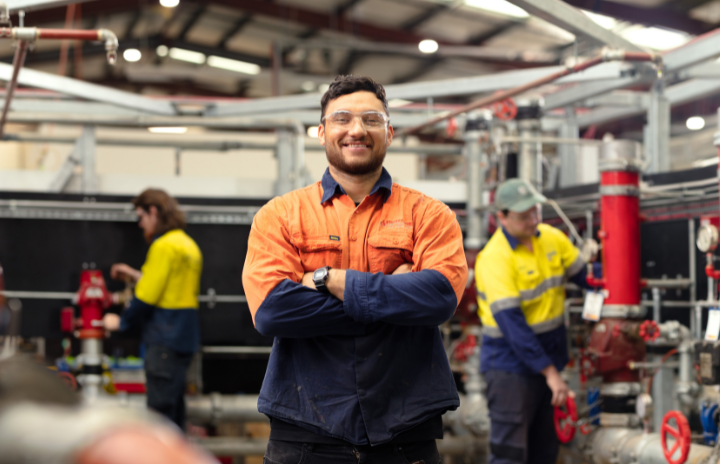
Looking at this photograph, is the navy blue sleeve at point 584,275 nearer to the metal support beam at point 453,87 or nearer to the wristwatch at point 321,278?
the metal support beam at point 453,87

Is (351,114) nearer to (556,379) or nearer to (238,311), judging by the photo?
(556,379)

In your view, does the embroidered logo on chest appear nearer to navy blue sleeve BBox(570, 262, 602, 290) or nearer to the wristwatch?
the wristwatch

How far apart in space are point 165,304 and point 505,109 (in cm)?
235

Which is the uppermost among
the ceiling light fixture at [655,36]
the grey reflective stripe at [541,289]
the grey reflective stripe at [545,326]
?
the ceiling light fixture at [655,36]

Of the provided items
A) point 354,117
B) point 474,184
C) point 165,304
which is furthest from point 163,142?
point 354,117

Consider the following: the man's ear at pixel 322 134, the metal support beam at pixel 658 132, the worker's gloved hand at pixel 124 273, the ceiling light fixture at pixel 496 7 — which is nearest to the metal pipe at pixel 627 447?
the metal support beam at pixel 658 132

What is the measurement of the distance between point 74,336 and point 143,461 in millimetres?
4951

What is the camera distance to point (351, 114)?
1932 millimetres

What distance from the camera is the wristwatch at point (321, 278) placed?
6.01 feet

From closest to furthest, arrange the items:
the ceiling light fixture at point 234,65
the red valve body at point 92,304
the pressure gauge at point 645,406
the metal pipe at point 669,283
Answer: the pressure gauge at point 645,406 → the metal pipe at point 669,283 → the red valve body at point 92,304 → the ceiling light fixture at point 234,65

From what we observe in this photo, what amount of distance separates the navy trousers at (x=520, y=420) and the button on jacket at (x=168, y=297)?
1879mm

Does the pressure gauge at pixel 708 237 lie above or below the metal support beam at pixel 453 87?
below

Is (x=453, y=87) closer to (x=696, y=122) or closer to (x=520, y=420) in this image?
(x=520, y=420)

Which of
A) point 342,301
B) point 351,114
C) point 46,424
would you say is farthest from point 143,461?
point 351,114
